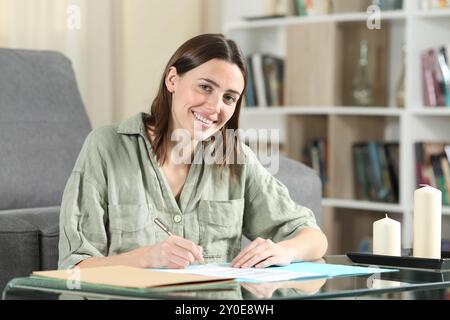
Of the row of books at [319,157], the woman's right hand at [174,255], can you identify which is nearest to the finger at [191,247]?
the woman's right hand at [174,255]

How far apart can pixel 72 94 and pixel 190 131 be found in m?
1.15

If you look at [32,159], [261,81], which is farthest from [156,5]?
[32,159]

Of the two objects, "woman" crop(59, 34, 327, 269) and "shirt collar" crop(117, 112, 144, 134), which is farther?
"shirt collar" crop(117, 112, 144, 134)

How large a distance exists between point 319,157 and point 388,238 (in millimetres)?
2373

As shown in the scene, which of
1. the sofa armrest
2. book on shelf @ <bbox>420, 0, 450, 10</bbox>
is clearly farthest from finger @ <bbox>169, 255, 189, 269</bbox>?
book on shelf @ <bbox>420, 0, 450, 10</bbox>

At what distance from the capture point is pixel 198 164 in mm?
1861

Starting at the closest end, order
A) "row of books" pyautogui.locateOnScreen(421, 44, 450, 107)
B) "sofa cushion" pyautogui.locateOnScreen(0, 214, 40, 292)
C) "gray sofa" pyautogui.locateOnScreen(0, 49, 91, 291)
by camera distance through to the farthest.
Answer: "sofa cushion" pyautogui.locateOnScreen(0, 214, 40, 292) → "gray sofa" pyautogui.locateOnScreen(0, 49, 91, 291) → "row of books" pyautogui.locateOnScreen(421, 44, 450, 107)

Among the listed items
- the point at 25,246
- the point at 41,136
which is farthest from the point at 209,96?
the point at 41,136

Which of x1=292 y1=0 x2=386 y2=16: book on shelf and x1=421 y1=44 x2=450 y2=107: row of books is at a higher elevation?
x1=292 y1=0 x2=386 y2=16: book on shelf

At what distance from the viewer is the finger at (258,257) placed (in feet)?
4.73

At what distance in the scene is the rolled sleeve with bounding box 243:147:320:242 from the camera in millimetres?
1857

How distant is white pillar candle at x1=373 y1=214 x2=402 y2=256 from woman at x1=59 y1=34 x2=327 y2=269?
148mm

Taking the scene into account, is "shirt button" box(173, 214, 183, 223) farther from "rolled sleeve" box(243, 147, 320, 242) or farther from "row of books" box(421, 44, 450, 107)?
"row of books" box(421, 44, 450, 107)
